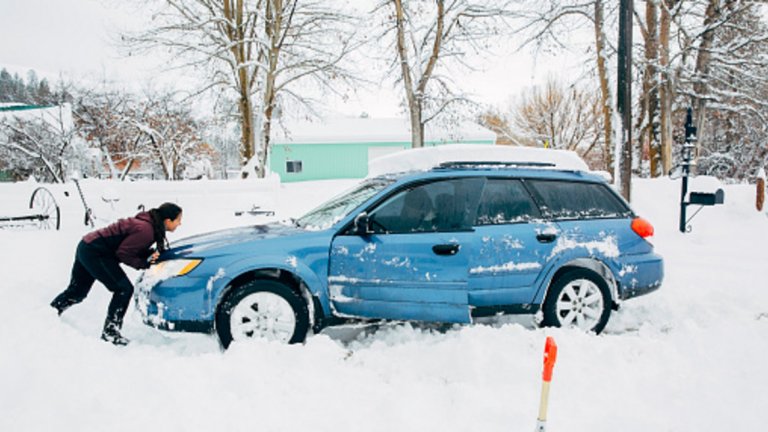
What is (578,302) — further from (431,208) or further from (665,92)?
(665,92)

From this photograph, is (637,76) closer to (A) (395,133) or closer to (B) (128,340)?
(A) (395,133)

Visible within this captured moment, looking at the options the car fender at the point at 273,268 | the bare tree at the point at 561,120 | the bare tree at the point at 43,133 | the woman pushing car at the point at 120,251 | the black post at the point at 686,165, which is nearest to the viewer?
the car fender at the point at 273,268

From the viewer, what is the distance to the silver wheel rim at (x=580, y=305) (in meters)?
4.37

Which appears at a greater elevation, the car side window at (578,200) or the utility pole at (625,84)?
the utility pole at (625,84)

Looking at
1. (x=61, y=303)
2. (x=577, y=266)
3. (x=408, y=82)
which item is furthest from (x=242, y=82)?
(x=577, y=266)

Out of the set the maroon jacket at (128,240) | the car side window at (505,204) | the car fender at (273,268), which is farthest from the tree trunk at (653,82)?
the maroon jacket at (128,240)

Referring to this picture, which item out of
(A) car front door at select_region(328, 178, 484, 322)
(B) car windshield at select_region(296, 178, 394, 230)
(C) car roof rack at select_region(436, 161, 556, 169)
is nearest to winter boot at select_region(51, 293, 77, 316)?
(B) car windshield at select_region(296, 178, 394, 230)

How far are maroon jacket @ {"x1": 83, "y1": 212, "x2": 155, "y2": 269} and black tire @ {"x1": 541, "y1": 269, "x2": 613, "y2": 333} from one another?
3642 millimetres

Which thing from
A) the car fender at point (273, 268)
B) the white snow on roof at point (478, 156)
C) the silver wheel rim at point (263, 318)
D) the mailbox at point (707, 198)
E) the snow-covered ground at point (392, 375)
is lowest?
the snow-covered ground at point (392, 375)

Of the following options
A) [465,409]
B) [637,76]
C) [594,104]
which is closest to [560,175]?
[465,409]

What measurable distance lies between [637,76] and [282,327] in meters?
16.0

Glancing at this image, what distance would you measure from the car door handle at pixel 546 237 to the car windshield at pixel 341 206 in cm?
144

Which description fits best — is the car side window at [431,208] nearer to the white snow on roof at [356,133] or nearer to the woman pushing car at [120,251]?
the woman pushing car at [120,251]

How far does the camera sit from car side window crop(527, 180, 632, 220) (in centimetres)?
445
